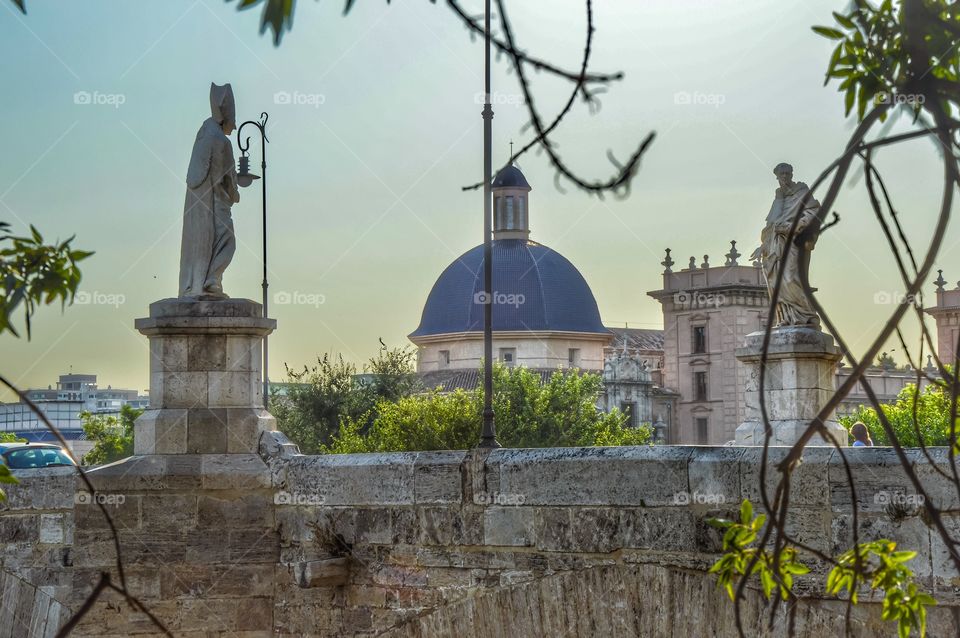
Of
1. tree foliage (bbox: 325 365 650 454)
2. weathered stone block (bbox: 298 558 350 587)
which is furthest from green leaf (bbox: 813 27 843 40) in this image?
tree foliage (bbox: 325 365 650 454)

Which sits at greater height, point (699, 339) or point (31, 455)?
point (699, 339)

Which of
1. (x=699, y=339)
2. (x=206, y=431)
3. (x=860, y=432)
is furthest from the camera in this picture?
(x=699, y=339)

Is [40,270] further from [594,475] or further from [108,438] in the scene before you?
[108,438]

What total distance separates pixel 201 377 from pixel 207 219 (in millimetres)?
1039

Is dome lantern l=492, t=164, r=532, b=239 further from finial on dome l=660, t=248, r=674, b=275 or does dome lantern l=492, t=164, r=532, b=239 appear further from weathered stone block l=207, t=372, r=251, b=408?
weathered stone block l=207, t=372, r=251, b=408

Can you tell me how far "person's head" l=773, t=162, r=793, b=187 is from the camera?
42.1 feet

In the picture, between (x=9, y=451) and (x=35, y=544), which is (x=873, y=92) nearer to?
(x=35, y=544)

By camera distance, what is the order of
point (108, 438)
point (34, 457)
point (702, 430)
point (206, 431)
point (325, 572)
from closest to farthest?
1. point (325, 572)
2. point (206, 431)
3. point (34, 457)
4. point (108, 438)
5. point (702, 430)

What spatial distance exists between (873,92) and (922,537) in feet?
13.4

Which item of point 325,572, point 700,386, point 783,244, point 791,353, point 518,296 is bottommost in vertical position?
point 325,572

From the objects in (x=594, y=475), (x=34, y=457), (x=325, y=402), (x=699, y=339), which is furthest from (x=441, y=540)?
(x=699, y=339)

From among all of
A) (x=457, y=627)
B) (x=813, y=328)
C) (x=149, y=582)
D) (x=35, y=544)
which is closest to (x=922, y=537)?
(x=457, y=627)

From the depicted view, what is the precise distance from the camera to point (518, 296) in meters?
69.0

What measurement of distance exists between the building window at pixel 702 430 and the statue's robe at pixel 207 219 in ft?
204
